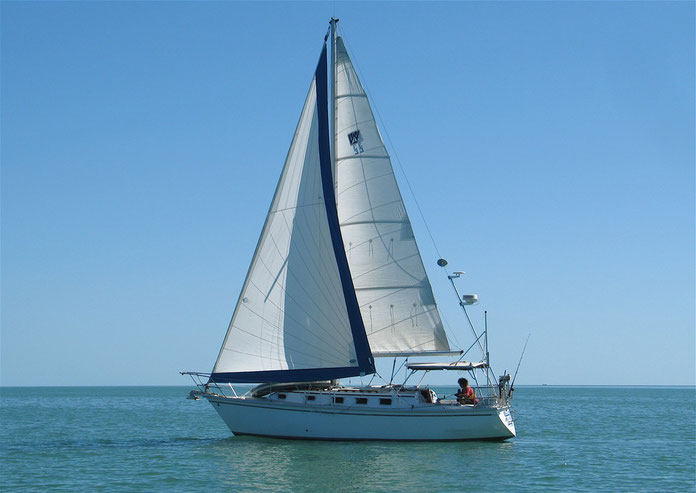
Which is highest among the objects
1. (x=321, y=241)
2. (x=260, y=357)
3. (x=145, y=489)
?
(x=321, y=241)

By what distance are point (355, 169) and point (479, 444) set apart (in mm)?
11654

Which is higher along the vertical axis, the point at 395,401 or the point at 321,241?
the point at 321,241

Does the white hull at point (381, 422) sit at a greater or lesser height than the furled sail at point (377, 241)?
lesser

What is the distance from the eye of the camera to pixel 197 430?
43281mm

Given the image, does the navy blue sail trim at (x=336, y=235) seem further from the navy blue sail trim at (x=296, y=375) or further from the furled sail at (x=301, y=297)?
the navy blue sail trim at (x=296, y=375)

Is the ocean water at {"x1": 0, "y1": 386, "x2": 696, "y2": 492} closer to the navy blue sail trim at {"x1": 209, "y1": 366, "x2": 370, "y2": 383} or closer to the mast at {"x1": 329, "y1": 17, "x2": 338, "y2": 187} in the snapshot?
the navy blue sail trim at {"x1": 209, "y1": 366, "x2": 370, "y2": 383}

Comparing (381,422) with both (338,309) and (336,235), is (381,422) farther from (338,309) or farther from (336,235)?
(336,235)

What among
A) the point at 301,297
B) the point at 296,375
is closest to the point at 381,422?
the point at 296,375

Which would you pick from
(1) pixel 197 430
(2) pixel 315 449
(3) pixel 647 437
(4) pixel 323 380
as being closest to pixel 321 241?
(4) pixel 323 380

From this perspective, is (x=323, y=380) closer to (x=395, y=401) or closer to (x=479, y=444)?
(x=395, y=401)

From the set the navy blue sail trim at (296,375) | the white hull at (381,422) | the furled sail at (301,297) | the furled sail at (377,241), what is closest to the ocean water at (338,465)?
the white hull at (381,422)

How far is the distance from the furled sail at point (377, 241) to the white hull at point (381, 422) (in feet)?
8.59

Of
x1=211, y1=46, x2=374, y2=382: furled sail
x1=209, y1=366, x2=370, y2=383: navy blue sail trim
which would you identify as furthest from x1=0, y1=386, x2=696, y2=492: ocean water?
x1=211, y1=46, x2=374, y2=382: furled sail

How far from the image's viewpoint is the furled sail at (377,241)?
30.1 m
